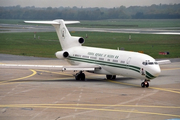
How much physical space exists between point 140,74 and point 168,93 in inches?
126

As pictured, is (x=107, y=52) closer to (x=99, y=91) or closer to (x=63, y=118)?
(x=99, y=91)

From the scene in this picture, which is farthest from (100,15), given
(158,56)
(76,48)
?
(76,48)

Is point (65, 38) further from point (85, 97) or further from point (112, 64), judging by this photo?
point (85, 97)

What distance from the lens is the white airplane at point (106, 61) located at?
99.5 ft

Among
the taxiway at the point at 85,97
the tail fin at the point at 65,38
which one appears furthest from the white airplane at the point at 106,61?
the taxiway at the point at 85,97

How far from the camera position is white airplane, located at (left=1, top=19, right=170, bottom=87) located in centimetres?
3033

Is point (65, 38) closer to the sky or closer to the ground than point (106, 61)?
closer to the sky

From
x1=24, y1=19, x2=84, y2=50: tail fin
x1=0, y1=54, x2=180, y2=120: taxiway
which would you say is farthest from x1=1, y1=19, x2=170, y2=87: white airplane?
x1=0, y1=54, x2=180, y2=120: taxiway

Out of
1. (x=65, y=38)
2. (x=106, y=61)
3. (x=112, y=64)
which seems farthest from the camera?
(x=65, y=38)

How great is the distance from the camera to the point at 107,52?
3512cm

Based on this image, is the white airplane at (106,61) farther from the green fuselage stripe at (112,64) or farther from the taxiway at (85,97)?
the taxiway at (85,97)

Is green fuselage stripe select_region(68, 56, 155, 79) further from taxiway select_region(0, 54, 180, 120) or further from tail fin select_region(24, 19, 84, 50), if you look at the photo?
tail fin select_region(24, 19, 84, 50)

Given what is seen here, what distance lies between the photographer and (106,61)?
112 feet

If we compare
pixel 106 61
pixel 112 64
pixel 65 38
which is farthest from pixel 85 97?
pixel 65 38
